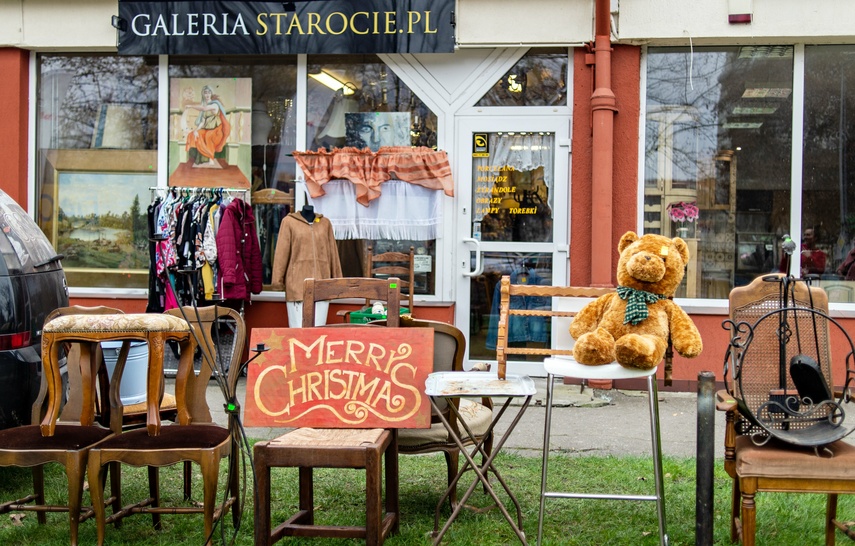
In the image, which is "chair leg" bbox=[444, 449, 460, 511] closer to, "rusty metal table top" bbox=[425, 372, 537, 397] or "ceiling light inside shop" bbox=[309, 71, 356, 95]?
"rusty metal table top" bbox=[425, 372, 537, 397]

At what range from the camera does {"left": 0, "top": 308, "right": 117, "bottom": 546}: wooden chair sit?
4.07m

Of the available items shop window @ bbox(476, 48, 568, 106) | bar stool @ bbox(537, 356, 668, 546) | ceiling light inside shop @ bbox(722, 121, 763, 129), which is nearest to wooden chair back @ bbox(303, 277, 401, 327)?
bar stool @ bbox(537, 356, 668, 546)

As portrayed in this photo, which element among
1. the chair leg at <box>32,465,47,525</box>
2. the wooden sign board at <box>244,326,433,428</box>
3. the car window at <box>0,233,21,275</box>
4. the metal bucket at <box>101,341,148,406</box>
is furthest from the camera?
the metal bucket at <box>101,341,148,406</box>

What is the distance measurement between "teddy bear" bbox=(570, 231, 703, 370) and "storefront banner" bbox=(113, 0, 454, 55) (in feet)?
14.4

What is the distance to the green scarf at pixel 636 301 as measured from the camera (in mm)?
4273

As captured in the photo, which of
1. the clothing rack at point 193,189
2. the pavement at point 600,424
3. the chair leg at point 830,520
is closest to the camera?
the chair leg at point 830,520

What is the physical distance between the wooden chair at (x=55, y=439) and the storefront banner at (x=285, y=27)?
4.57m

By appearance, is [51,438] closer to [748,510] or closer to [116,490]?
[116,490]

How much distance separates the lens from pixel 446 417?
15.0 ft

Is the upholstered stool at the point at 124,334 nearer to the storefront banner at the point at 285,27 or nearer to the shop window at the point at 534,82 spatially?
the storefront banner at the point at 285,27

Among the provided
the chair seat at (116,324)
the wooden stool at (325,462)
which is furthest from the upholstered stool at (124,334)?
the wooden stool at (325,462)

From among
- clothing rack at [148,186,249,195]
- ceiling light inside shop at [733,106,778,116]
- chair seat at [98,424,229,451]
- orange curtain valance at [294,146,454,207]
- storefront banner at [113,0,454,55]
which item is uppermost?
storefront banner at [113,0,454,55]

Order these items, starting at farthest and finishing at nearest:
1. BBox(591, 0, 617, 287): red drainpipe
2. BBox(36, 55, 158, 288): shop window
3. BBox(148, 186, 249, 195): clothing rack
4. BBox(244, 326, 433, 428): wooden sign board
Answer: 1. BBox(36, 55, 158, 288): shop window
2. BBox(148, 186, 249, 195): clothing rack
3. BBox(591, 0, 617, 287): red drainpipe
4. BBox(244, 326, 433, 428): wooden sign board

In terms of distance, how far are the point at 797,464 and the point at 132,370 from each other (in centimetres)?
394
